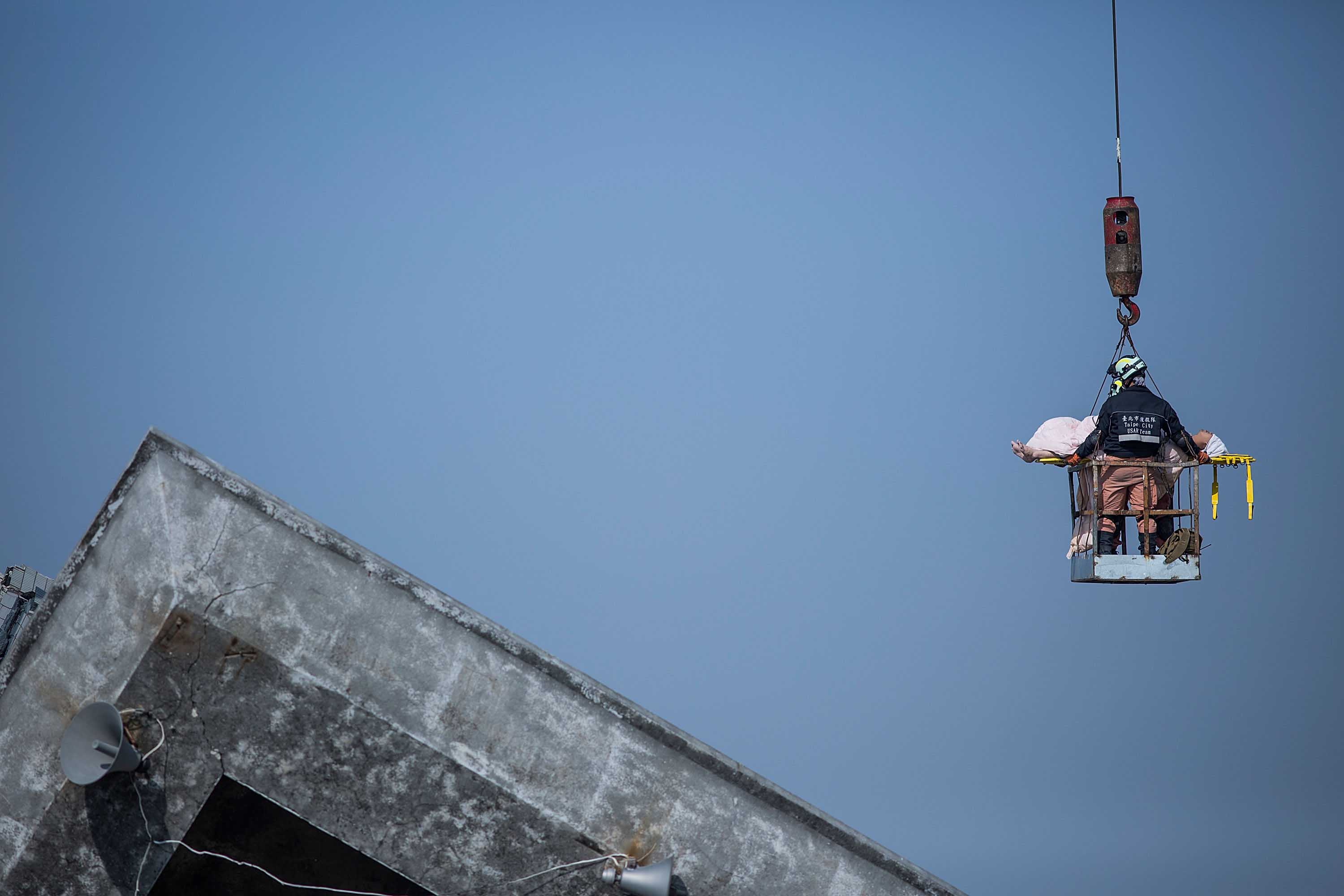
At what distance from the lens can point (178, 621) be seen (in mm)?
6133

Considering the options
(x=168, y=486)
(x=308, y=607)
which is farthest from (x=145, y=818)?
(x=168, y=486)

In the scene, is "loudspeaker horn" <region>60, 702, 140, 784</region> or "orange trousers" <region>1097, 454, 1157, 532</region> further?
"orange trousers" <region>1097, 454, 1157, 532</region>

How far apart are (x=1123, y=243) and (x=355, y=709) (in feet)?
21.6

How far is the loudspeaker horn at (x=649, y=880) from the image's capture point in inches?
229

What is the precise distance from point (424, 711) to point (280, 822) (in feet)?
4.49

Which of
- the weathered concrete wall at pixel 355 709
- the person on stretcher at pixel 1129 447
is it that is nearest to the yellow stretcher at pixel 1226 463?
the person on stretcher at pixel 1129 447

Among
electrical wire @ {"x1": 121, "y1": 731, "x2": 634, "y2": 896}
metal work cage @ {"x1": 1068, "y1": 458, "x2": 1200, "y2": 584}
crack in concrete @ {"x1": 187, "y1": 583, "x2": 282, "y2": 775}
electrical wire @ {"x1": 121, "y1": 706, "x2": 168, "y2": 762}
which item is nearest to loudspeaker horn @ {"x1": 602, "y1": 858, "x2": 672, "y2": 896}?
electrical wire @ {"x1": 121, "y1": 731, "x2": 634, "y2": 896}

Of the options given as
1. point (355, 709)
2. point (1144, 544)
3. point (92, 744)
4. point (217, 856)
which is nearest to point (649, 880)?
point (355, 709)

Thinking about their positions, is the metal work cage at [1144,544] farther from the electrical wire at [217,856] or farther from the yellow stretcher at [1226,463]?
the electrical wire at [217,856]

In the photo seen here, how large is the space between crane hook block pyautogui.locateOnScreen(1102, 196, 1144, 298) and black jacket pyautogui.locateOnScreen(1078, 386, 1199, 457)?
90 centimetres

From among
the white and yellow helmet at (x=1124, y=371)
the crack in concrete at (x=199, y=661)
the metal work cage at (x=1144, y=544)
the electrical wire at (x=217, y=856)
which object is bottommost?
the electrical wire at (x=217, y=856)

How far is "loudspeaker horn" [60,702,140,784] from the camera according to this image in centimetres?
557

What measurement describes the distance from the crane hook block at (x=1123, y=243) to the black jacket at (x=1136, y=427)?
90 centimetres

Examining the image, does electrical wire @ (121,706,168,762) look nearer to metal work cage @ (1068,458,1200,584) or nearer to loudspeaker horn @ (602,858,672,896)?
loudspeaker horn @ (602,858,672,896)
